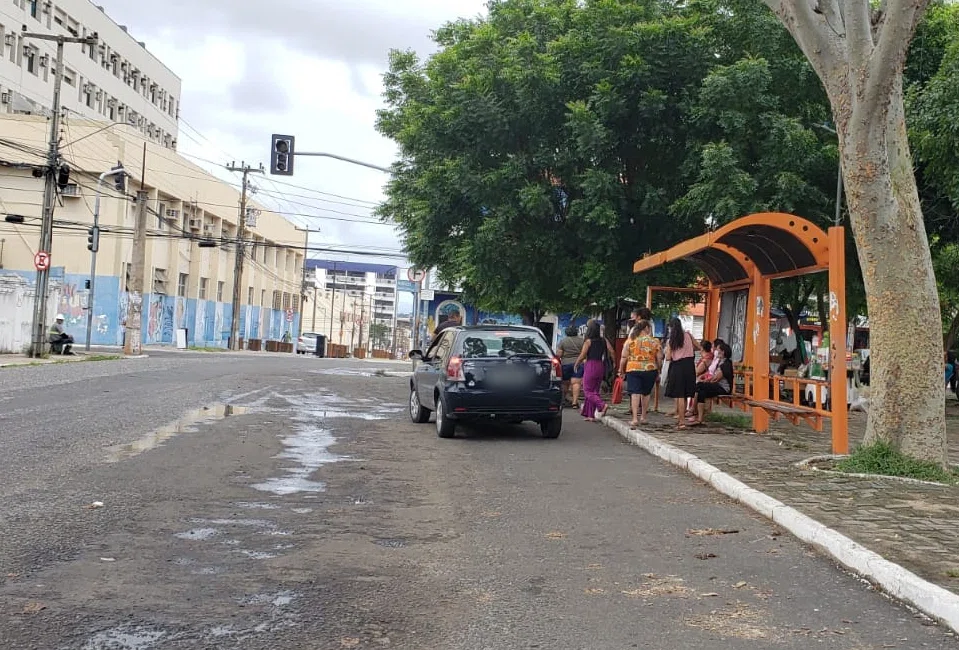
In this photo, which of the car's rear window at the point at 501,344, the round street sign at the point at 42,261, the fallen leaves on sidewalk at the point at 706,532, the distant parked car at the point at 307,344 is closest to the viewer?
the fallen leaves on sidewalk at the point at 706,532

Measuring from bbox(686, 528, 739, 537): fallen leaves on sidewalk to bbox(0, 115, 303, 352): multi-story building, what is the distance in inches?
1311

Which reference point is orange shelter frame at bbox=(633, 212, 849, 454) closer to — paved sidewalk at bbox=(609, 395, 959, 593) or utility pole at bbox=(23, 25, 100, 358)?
paved sidewalk at bbox=(609, 395, 959, 593)

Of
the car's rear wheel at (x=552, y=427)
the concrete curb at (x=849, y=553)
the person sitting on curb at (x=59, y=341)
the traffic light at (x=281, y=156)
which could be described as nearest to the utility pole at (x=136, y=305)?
the person sitting on curb at (x=59, y=341)

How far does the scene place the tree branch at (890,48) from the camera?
826 centimetres

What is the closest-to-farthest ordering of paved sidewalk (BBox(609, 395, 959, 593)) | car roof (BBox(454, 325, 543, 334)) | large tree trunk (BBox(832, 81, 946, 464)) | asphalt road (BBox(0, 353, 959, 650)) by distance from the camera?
asphalt road (BBox(0, 353, 959, 650)) → paved sidewalk (BBox(609, 395, 959, 593)) → large tree trunk (BBox(832, 81, 946, 464)) → car roof (BBox(454, 325, 543, 334))

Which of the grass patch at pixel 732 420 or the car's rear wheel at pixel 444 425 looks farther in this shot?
the grass patch at pixel 732 420

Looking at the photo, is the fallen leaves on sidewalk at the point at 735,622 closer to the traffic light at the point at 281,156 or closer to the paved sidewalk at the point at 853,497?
the paved sidewalk at the point at 853,497

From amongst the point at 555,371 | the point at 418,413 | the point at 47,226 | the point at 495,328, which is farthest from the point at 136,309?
the point at 555,371

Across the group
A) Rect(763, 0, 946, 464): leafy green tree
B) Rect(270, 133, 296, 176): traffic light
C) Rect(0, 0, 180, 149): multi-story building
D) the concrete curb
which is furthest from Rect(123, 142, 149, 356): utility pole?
Rect(763, 0, 946, 464): leafy green tree

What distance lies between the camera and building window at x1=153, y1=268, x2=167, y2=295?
173 ft

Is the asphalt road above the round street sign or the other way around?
the other way around

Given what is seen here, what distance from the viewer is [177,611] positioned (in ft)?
14.4

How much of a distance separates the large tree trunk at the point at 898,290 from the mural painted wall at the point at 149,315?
32.9 metres

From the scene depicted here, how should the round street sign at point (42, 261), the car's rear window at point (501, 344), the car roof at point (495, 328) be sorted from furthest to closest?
the round street sign at point (42, 261)
the car roof at point (495, 328)
the car's rear window at point (501, 344)
